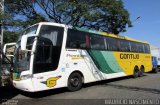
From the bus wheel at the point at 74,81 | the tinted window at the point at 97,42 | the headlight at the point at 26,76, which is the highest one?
the tinted window at the point at 97,42

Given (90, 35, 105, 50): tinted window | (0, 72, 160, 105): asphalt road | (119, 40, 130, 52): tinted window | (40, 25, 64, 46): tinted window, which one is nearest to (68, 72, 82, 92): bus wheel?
(0, 72, 160, 105): asphalt road

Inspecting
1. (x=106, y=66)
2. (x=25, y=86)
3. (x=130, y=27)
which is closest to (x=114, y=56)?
(x=106, y=66)

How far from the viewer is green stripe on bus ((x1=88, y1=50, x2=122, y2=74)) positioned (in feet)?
43.1

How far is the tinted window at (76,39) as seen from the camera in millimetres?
11500

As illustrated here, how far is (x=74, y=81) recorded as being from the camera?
11.6 metres

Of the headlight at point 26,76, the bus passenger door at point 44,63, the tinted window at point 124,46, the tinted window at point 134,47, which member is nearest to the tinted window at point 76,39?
the bus passenger door at point 44,63

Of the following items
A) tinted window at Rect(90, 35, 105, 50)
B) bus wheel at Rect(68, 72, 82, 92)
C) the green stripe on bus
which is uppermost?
tinted window at Rect(90, 35, 105, 50)

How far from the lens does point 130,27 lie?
894 inches

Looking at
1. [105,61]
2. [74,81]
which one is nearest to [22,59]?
[74,81]

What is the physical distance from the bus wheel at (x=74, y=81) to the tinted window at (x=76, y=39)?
1.38 meters

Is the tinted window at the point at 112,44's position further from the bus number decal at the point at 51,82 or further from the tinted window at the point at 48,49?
the bus number decal at the point at 51,82

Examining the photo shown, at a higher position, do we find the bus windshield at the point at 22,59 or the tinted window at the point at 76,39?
the tinted window at the point at 76,39

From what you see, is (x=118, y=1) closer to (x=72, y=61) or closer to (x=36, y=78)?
(x=72, y=61)

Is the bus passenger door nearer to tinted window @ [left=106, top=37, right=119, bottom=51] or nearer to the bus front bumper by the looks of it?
the bus front bumper
